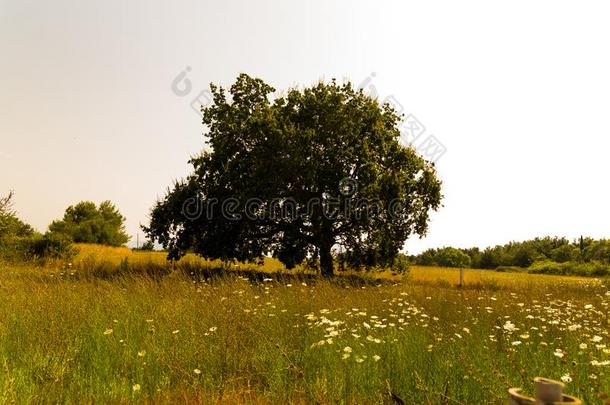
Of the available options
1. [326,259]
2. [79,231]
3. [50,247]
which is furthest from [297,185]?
[79,231]

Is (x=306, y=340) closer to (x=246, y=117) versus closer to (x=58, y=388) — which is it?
(x=58, y=388)

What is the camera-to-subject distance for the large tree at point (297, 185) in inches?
869

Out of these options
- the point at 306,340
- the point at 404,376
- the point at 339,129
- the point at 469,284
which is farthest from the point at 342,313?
the point at 469,284

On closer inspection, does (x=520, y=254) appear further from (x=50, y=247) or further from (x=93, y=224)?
(x=50, y=247)

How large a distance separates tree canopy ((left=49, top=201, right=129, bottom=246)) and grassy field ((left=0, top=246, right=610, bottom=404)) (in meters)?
54.8

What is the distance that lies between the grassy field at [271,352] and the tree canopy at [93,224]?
5478 centimetres

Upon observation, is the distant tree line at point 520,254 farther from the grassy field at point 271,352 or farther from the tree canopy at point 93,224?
the grassy field at point 271,352

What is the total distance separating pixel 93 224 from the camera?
62.1 m

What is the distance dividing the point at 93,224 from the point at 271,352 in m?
63.1

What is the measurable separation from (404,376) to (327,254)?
1839 centimetres

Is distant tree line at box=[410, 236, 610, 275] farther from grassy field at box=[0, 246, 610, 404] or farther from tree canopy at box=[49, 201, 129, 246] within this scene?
grassy field at box=[0, 246, 610, 404]

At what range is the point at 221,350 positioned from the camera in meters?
6.09

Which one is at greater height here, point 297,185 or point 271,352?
point 297,185

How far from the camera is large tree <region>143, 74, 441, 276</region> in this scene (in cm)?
2206
